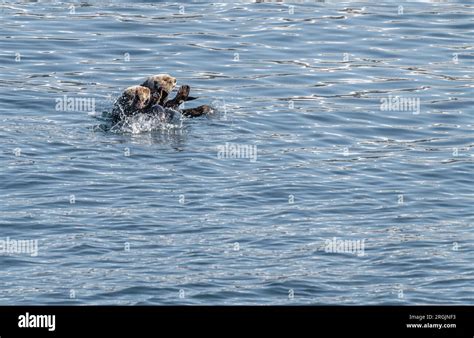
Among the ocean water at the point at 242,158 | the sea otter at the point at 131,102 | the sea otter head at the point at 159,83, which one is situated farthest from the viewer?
the sea otter head at the point at 159,83

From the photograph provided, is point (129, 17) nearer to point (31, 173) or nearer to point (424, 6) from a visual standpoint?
point (424, 6)

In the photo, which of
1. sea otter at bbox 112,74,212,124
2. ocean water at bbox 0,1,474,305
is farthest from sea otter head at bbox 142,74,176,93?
ocean water at bbox 0,1,474,305

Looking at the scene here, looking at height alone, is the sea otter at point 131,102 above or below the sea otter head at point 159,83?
below

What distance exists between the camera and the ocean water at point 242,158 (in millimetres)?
13688

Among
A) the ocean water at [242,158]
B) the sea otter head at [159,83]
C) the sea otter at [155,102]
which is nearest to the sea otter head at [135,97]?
the sea otter at [155,102]

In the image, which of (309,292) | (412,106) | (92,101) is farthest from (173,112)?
(309,292)

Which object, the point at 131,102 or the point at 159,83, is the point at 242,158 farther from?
the point at 159,83

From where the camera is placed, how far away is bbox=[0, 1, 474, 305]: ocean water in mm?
13688

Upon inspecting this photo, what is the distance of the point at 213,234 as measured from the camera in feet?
49.7

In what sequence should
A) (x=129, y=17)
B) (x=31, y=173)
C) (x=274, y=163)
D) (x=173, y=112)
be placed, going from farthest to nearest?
(x=129, y=17)
(x=173, y=112)
(x=274, y=163)
(x=31, y=173)

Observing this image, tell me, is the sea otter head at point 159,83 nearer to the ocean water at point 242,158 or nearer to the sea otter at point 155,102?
the sea otter at point 155,102

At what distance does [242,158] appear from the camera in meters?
18.8

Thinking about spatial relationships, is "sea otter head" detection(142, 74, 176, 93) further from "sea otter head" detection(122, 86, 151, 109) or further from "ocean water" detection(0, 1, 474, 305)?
"ocean water" detection(0, 1, 474, 305)
